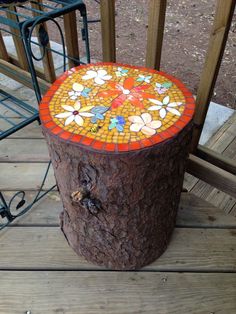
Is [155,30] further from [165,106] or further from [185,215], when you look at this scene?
[185,215]

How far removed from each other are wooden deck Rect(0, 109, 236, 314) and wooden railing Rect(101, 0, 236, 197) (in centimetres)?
17

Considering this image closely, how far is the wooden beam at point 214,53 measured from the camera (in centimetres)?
104

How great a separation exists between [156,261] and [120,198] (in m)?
0.45

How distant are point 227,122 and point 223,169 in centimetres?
70

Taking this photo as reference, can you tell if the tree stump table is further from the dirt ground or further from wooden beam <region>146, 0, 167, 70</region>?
the dirt ground

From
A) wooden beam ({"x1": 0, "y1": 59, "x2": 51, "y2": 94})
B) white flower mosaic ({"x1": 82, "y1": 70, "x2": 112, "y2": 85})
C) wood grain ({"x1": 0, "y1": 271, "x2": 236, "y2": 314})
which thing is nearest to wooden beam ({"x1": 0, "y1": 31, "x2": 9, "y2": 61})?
wooden beam ({"x1": 0, "y1": 59, "x2": 51, "y2": 94})

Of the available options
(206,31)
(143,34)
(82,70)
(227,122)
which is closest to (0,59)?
(82,70)

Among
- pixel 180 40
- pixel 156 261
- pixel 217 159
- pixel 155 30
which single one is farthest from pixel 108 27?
pixel 180 40

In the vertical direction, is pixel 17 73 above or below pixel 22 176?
above

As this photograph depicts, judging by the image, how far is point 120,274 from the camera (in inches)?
50.0

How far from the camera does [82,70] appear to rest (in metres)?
1.20

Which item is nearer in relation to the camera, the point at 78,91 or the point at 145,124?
the point at 145,124

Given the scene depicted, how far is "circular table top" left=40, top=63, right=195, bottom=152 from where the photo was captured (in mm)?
919

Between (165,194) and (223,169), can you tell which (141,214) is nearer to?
(165,194)
